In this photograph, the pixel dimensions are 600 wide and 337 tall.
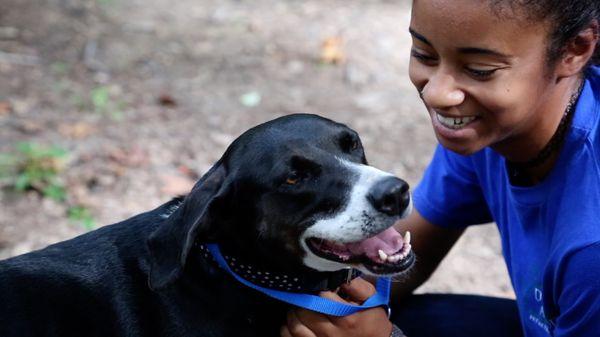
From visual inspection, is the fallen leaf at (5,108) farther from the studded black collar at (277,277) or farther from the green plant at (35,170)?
the studded black collar at (277,277)

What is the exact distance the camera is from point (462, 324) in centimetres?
348

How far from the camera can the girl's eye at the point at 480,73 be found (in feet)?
8.23

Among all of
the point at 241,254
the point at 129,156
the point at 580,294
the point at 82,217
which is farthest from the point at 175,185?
the point at 580,294

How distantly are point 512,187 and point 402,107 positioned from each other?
12.0ft

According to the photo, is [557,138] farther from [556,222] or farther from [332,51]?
[332,51]

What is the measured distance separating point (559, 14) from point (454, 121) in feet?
1.56

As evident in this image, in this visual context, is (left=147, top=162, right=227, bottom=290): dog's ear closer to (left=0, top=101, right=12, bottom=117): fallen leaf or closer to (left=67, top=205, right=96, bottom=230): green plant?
(left=67, top=205, right=96, bottom=230): green plant

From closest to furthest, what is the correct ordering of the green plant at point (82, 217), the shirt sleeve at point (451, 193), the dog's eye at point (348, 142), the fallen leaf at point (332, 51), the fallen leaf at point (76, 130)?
the dog's eye at point (348, 142)
the shirt sleeve at point (451, 193)
the green plant at point (82, 217)
the fallen leaf at point (76, 130)
the fallen leaf at point (332, 51)

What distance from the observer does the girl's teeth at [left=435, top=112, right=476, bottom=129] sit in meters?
2.65

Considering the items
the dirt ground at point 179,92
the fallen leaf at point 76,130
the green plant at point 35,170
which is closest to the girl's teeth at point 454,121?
the dirt ground at point 179,92

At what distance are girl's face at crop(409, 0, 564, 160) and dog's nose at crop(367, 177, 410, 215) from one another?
28 cm

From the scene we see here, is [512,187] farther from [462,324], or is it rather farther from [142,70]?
[142,70]

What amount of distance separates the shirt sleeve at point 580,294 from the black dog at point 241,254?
0.51 meters

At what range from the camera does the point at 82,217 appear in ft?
15.8
